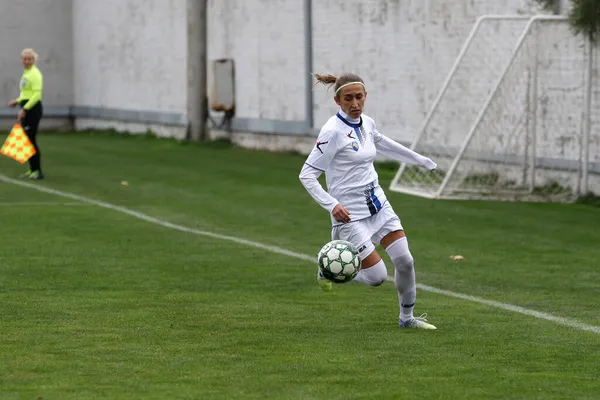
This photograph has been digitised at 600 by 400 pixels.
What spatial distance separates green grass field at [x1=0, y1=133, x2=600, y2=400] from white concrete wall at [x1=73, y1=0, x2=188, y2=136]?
1370cm

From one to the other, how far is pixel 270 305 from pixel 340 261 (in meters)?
1.48

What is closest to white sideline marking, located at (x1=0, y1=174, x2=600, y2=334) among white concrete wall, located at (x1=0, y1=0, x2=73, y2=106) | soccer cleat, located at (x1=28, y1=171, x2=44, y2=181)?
soccer cleat, located at (x1=28, y1=171, x2=44, y2=181)

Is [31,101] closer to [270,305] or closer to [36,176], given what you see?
[36,176]

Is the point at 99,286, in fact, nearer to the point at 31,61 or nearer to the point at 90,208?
the point at 90,208

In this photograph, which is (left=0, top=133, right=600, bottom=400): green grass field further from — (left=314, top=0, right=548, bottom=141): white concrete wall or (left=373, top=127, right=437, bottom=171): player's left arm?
(left=314, top=0, right=548, bottom=141): white concrete wall

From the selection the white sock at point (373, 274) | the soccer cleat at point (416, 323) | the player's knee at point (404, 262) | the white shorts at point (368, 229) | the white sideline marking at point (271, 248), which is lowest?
the white sideline marking at point (271, 248)

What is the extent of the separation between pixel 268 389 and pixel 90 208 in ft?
37.9

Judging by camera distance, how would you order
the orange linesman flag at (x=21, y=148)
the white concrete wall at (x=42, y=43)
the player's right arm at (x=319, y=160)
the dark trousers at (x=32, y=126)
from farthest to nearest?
the white concrete wall at (x=42, y=43) < the dark trousers at (x=32, y=126) < the orange linesman flag at (x=21, y=148) < the player's right arm at (x=319, y=160)

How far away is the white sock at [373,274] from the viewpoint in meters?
9.95

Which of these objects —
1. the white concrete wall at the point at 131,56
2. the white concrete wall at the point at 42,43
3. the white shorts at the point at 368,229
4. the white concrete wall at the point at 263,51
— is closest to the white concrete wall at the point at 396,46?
the white concrete wall at the point at 263,51

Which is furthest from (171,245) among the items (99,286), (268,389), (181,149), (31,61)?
(181,149)

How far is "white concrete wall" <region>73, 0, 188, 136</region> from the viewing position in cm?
3438

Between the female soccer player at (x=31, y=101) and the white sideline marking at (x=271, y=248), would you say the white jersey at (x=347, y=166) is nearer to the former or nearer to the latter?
the white sideline marking at (x=271, y=248)

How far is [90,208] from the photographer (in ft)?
62.2
